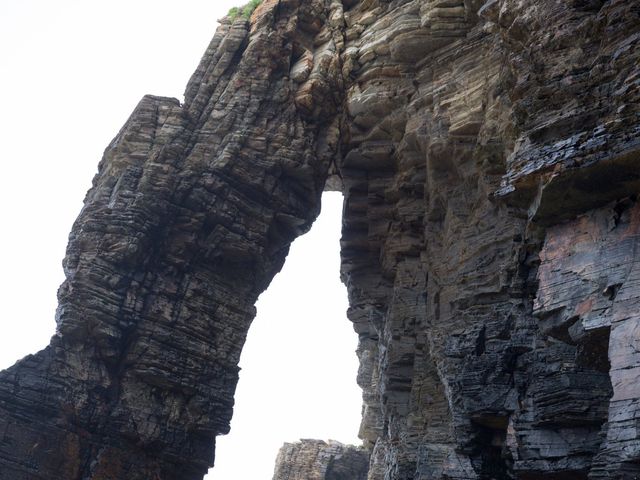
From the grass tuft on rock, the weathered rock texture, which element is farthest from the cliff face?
the weathered rock texture

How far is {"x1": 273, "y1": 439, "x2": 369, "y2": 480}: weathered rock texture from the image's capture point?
39847mm

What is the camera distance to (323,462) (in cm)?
4019

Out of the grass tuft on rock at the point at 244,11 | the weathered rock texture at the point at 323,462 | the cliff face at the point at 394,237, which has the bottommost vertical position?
the weathered rock texture at the point at 323,462

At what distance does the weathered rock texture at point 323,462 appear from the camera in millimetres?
39847

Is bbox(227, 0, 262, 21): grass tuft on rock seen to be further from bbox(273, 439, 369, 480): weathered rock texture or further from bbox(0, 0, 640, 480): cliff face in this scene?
bbox(273, 439, 369, 480): weathered rock texture

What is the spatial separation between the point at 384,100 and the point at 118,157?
1083 centimetres

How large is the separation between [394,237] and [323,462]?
747 inches

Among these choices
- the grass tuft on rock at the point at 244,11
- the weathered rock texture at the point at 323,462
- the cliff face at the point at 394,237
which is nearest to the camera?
the cliff face at the point at 394,237

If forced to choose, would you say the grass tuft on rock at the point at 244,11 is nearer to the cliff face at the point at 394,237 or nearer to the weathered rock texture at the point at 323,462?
the cliff face at the point at 394,237

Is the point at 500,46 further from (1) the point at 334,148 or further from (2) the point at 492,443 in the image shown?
(2) the point at 492,443

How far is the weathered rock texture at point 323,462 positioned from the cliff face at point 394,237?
26.4ft

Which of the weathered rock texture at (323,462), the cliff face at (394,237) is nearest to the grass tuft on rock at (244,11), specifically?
the cliff face at (394,237)

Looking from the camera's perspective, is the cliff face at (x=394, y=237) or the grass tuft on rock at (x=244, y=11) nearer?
the cliff face at (x=394, y=237)

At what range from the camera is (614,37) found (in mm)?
14555
